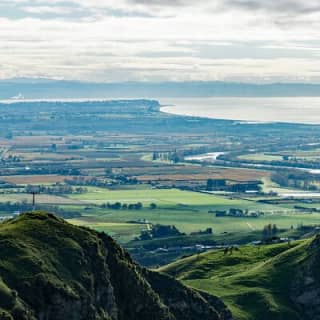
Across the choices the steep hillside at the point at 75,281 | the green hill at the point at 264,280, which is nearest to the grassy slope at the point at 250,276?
the green hill at the point at 264,280

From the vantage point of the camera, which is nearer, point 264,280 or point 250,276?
point 264,280

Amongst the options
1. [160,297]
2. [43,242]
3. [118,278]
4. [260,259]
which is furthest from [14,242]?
[260,259]

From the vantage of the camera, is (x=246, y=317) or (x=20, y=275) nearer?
(x=20, y=275)

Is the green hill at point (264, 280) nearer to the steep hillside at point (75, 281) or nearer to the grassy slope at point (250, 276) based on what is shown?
Answer: the grassy slope at point (250, 276)

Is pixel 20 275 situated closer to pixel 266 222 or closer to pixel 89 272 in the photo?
pixel 89 272

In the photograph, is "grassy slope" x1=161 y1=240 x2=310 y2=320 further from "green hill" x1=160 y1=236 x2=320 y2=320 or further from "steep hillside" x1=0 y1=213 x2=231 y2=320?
"steep hillside" x1=0 y1=213 x2=231 y2=320

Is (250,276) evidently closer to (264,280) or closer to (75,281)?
(264,280)

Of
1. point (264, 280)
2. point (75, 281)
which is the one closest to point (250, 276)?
point (264, 280)

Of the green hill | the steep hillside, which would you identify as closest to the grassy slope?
the green hill
